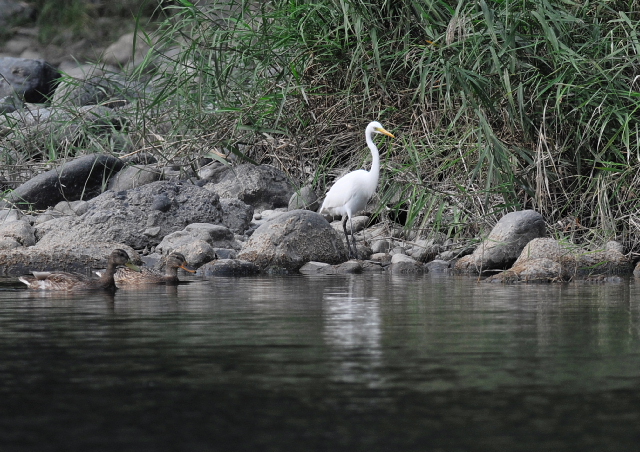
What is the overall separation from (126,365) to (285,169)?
899 centimetres

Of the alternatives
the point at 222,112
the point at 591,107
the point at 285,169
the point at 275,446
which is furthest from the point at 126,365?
the point at 285,169

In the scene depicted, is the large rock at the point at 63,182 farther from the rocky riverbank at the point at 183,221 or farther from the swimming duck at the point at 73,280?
the swimming duck at the point at 73,280

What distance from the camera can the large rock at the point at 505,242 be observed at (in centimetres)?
934

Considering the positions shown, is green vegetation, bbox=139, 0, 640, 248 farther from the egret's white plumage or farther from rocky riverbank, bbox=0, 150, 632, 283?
rocky riverbank, bbox=0, 150, 632, 283

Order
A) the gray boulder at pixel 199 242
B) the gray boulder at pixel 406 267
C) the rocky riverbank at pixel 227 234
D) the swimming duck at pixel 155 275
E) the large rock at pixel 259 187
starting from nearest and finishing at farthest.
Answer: the swimming duck at pixel 155 275 < the rocky riverbank at pixel 227 234 < the gray boulder at pixel 406 267 < the gray boulder at pixel 199 242 < the large rock at pixel 259 187

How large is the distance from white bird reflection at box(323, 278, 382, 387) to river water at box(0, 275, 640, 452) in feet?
0.04

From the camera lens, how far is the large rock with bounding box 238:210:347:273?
10.0 m

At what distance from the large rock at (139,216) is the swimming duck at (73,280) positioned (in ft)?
9.61

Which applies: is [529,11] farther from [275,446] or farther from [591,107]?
[275,446]

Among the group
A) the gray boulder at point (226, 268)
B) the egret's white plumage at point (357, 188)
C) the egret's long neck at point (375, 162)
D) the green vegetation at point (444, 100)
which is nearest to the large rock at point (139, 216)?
the green vegetation at point (444, 100)

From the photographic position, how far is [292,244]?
10180 millimetres

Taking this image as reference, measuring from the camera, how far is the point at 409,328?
16.2 ft

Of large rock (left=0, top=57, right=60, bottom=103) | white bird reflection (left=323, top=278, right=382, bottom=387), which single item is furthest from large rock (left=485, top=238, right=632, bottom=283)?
large rock (left=0, top=57, right=60, bottom=103)

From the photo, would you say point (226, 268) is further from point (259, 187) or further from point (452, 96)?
point (259, 187)
